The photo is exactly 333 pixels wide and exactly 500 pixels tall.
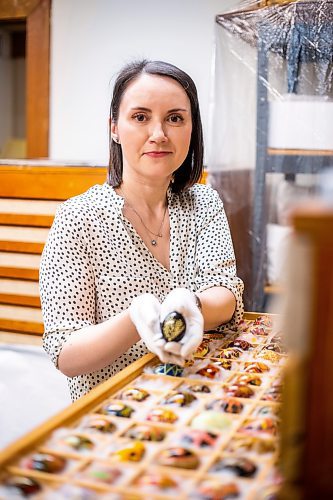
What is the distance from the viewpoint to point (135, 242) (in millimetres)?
1677

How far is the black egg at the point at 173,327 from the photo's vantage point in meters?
1.18

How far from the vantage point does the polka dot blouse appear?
1484 mm

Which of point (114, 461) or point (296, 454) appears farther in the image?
point (114, 461)

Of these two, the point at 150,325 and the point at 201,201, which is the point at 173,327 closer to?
the point at 150,325

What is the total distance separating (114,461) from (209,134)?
2426 millimetres

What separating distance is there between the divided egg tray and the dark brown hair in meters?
0.79

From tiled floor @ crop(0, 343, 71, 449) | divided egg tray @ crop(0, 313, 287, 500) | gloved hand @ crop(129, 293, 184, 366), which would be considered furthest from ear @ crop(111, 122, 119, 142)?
tiled floor @ crop(0, 343, 71, 449)

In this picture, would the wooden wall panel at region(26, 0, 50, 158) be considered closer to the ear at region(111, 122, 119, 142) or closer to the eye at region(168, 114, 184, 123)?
the ear at region(111, 122, 119, 142)

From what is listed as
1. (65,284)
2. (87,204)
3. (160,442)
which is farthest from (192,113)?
(160,442)

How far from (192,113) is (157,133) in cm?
22

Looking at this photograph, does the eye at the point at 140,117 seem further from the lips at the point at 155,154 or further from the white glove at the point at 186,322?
the white glove at the point at 186,322

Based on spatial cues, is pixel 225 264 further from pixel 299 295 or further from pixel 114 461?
pixel 299 295

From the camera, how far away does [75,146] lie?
3.55 metres

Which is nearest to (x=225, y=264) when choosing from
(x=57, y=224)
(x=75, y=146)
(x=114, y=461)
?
(x=57, y=224)
